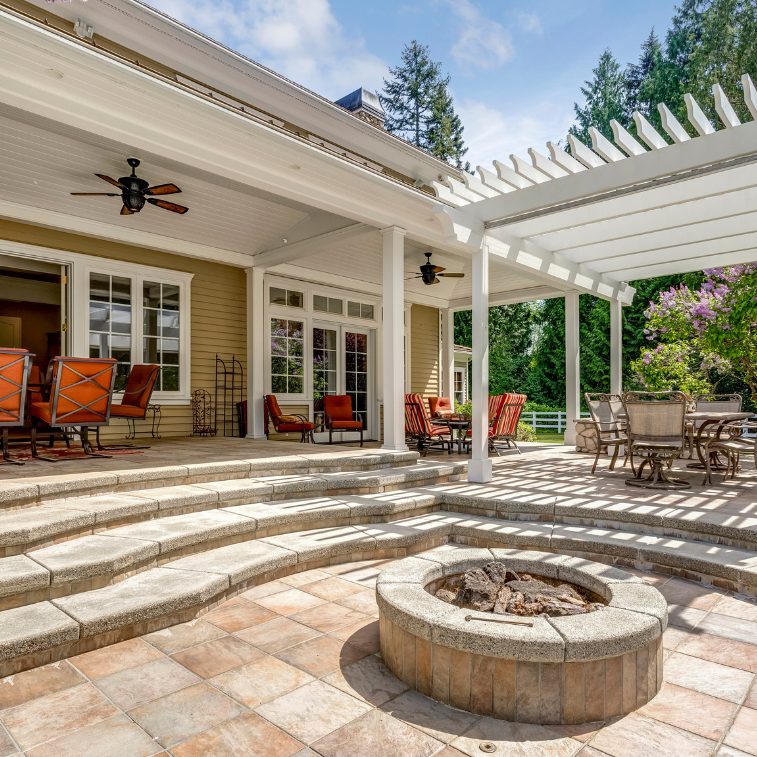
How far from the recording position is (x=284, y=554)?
3.32 metres

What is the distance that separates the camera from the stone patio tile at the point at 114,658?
2.18m

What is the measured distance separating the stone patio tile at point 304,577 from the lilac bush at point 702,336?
6.39 meters

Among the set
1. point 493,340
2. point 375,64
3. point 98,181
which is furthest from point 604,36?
point 98,181

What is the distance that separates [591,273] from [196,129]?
5.72 meters

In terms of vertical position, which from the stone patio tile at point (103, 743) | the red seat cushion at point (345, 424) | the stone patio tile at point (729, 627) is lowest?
the stone patio tile at point (729, 627)

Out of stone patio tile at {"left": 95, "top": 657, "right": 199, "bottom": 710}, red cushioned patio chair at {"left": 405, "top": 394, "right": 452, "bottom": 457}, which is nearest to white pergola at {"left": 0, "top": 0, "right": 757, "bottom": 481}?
red cushioned patio chair at {"left": 405, "top": 394, "right": 452, "bottom": 457}

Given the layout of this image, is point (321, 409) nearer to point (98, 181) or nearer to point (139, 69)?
point (98, 181)

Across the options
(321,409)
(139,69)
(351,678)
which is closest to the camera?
(351,678)

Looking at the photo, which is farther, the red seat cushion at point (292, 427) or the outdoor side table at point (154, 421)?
the red seat cushion at point (292, 427)

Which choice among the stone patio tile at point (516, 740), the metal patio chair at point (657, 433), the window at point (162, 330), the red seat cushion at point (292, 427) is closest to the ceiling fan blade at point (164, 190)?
the window at point (162, 330)

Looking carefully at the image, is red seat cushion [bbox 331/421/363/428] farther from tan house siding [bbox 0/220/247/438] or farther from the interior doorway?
the interior doorway

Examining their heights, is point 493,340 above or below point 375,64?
below

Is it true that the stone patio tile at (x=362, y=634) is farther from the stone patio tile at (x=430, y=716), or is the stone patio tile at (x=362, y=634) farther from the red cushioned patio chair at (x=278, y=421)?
the red cushioned patio chair at (x=278, y=421)

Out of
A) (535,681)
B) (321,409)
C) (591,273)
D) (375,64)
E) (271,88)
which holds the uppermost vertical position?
(375,64)
